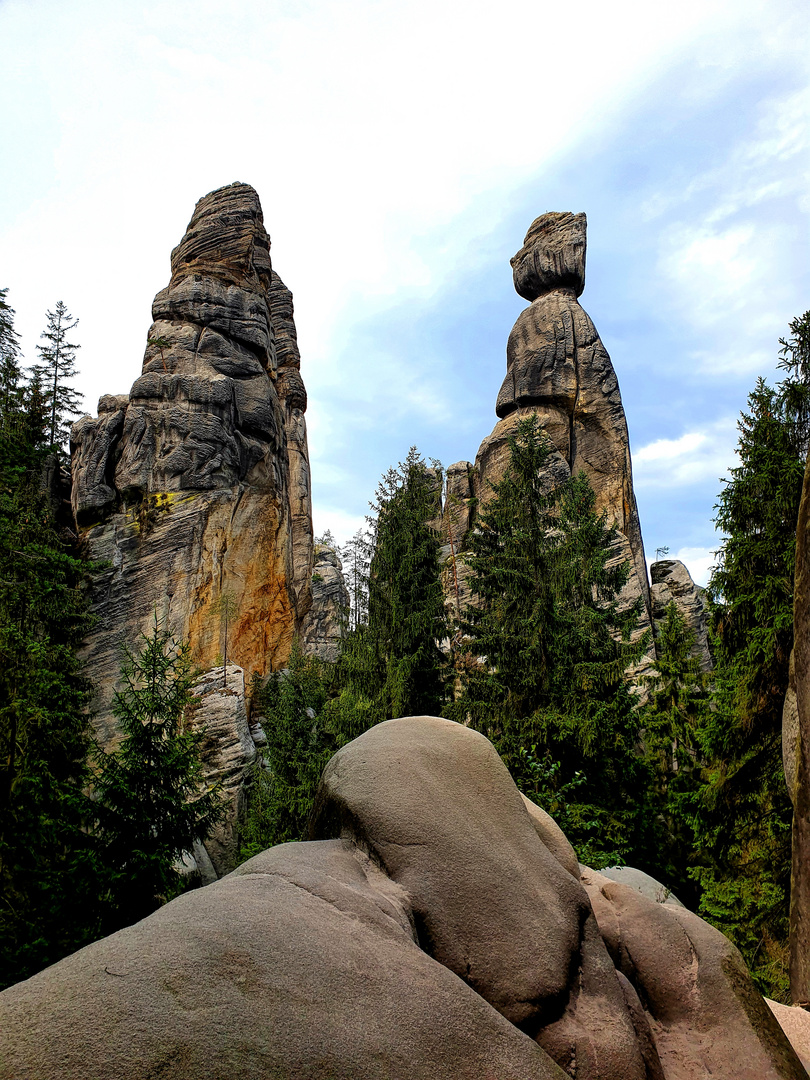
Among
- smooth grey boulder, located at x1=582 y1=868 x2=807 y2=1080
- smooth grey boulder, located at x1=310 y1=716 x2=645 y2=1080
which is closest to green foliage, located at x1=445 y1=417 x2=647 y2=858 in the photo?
smooth grey boulder, located at x1=582 y1=868 x2=807 y2=1080

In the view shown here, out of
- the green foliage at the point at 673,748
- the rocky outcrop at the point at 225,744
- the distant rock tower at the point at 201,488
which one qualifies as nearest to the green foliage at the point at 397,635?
the green foliage at the point at 673,748

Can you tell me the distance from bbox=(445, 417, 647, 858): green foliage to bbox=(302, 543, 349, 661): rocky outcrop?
77.8 ft

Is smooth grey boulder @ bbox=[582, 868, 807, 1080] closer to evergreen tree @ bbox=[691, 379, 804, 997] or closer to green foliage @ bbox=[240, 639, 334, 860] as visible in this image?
evergreen tree @ bbox=[691, 379, 804, 997]

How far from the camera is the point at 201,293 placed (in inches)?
1243

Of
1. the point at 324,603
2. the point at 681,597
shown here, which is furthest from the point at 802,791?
the point at 324,603

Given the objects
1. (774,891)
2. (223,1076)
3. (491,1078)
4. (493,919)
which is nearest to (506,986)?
(493,919)

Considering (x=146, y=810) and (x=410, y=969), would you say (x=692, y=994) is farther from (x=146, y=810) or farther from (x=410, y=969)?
(x=146, y=810)

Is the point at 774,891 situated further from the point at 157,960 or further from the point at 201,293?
the point at 201,293

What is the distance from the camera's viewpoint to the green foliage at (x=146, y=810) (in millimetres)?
10156

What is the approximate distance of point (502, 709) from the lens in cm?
1568

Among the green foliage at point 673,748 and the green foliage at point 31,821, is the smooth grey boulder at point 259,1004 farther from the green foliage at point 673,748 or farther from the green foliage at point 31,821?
the green foliage at point 673,748

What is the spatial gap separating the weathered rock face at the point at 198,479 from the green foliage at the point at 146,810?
49.0 feet

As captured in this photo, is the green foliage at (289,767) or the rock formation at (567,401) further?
the rock formation at (567,401)

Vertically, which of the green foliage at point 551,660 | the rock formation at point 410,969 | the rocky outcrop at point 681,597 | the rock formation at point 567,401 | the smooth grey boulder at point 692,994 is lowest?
the smooth grey boulder at point 692,994
